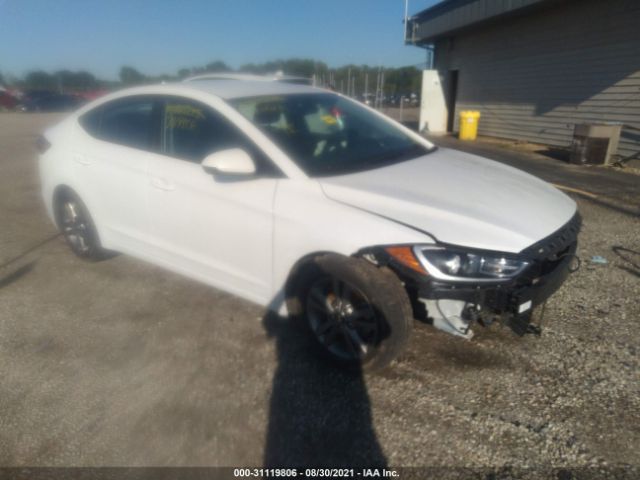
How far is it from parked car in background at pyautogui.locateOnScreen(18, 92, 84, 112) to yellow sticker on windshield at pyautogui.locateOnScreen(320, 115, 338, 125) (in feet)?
105

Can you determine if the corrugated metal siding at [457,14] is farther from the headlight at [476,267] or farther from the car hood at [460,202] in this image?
the headlight at [476,267]

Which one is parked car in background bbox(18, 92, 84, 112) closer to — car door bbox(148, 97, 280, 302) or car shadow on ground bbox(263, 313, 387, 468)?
car door bbox(148, 97, 280, 302)

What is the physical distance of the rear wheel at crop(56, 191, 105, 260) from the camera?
155 inches

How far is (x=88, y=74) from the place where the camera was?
36.7 metres

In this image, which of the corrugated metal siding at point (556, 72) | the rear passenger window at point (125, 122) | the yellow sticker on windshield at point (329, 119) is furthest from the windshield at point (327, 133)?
the corrugated metal siding at point (556, 72)

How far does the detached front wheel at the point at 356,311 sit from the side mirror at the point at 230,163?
70 cm

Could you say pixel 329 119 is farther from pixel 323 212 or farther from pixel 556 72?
pixel 556 72

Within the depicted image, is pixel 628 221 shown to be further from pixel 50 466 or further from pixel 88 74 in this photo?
pixel 88 74

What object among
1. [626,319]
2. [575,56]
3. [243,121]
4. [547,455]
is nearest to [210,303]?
[243,121]

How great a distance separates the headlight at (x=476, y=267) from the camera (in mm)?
2174

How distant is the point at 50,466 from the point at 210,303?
1.57 metres

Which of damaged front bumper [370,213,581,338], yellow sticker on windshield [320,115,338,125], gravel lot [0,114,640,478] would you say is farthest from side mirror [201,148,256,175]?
gravel lot [0,114,640,478]

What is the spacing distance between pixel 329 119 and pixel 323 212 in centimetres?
121

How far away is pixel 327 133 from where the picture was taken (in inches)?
125
